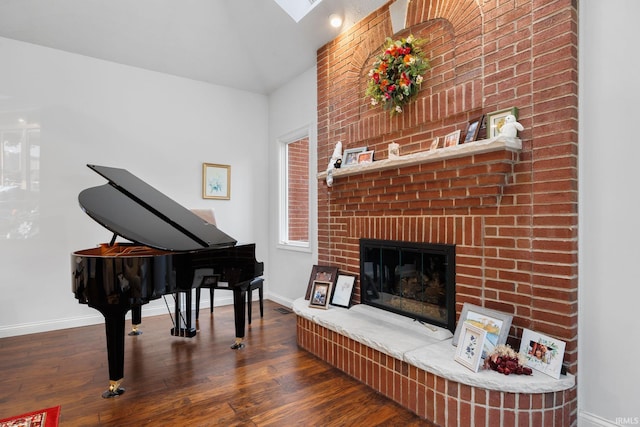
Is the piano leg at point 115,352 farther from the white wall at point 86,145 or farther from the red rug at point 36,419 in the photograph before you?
the white wall at point 86,145

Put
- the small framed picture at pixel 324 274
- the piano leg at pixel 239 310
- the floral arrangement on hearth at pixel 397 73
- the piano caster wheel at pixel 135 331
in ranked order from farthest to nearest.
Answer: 1. the piano caster wheel at pixel 135 331
2. the small framed picture at pixel 324 274
3. the piano leg at pixel 239 310
4. the floral arrangement on hearth at pixel 397 73

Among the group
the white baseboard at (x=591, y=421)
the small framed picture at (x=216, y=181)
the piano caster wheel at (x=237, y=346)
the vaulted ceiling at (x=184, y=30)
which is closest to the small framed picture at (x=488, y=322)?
the white baseboard at (x=591, y=421)

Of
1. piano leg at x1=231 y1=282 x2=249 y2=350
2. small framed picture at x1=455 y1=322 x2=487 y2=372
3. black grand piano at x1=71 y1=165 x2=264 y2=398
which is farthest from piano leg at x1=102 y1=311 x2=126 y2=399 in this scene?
small framed picture at x1=455 y1=322 x2=487 y2=372

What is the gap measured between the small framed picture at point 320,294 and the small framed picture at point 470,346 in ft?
4.45

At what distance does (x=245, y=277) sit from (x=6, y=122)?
2.97 metres

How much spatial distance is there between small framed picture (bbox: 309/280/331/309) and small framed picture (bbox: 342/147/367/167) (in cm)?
115

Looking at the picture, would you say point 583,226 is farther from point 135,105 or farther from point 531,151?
point 135,105

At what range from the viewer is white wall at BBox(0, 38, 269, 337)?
11.5 ft

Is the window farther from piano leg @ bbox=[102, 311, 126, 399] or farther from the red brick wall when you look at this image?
piano leg @ bbox=[102, 311, 126, 399]

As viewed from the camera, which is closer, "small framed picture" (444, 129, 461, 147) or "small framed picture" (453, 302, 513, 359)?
"small framed picture" (453, 302, 513, 359)

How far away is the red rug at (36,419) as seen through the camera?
1.95m

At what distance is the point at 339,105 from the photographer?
353cm

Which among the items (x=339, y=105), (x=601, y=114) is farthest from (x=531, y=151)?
(x=339, y=105)

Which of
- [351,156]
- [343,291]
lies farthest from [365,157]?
[343,291]
